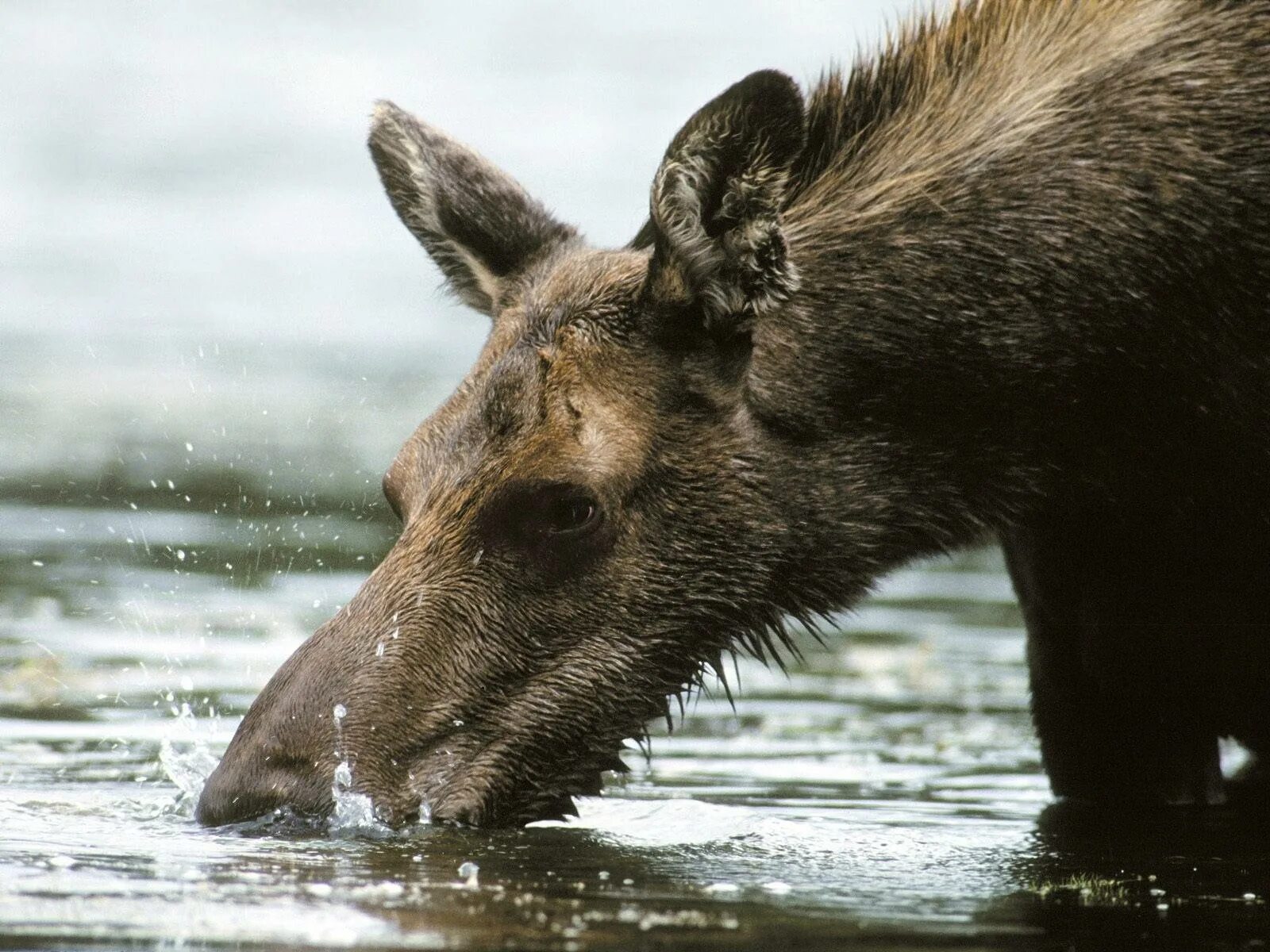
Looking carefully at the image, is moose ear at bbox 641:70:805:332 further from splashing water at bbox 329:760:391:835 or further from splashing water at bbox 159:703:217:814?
splashing water at bbox 159:703:217:814

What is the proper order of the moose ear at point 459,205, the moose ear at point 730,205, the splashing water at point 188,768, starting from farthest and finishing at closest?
the moose ear at point 459,205 → the splashing water at point 188,768 → the moose ear at point 730,205

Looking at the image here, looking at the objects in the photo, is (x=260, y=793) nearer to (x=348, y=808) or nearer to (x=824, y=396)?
(x=348, y=808)

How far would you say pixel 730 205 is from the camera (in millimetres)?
6602

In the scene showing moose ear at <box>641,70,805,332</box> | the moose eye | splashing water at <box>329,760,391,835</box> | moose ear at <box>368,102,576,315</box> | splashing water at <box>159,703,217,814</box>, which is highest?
moose ear at <box>368,102,576,315</box>

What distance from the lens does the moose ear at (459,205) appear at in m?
→ 7.62

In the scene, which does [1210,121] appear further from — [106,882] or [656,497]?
[106,882]

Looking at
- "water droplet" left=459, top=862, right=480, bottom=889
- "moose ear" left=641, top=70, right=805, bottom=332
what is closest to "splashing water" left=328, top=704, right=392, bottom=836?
"water droplet" left=459, top=862, right=480, bottom=889

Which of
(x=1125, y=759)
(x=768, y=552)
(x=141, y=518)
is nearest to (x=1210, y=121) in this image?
(x=768, y=552)

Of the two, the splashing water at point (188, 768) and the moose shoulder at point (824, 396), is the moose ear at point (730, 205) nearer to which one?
the moose shoulder at point (824, 396)

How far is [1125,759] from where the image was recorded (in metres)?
7.98

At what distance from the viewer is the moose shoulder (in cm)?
655

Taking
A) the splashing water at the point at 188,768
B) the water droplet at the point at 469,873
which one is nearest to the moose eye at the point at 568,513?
the water droplet at the point at 469,873

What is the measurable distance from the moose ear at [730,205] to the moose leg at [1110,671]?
4.57ft

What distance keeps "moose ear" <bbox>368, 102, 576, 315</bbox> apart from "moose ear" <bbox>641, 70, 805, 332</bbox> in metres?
1.01
